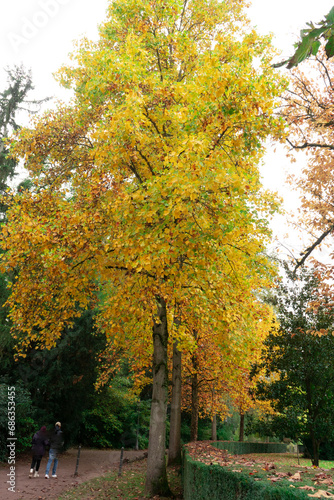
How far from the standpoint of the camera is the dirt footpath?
8.03m

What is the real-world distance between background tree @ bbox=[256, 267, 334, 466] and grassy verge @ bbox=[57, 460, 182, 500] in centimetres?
519

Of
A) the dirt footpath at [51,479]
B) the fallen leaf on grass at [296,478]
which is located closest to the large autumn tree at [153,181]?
the dirt footpath at [51,479]

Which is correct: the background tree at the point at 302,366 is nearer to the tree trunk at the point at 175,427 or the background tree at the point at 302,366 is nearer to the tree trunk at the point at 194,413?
the tree trunk at the point at 194,413

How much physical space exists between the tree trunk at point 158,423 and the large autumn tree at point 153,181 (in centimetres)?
3

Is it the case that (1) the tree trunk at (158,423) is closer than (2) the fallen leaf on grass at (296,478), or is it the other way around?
(2) the fallen leaf on grass at (296,478)

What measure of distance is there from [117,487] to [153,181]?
7981 mm

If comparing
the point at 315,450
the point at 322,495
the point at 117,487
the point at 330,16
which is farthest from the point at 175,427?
the point at 330,16

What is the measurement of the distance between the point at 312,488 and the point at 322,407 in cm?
1213

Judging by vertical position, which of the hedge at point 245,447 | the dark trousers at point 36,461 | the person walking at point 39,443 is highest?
the person walking at point 39,443

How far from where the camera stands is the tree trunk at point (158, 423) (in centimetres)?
789

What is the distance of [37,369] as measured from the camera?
48.0 ft

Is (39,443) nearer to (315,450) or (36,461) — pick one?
(36,461)

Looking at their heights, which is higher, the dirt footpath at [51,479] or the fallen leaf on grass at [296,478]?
the fallen leaf on grass at [296,478]

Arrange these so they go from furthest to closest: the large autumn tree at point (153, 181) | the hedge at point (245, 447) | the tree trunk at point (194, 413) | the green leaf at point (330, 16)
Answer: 1. the tree trunk at point (194, 413)
2. the hedge at point (245, 447)
3. the large autumn tree at point (153, 181)
4. the green leaf at point (330, 16)
